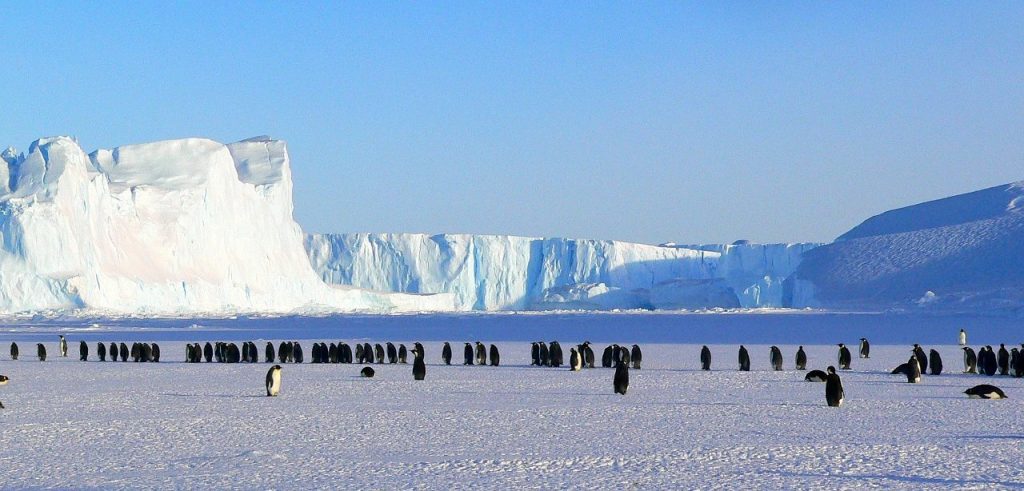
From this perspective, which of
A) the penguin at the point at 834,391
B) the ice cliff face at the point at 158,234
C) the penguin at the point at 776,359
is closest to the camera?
the penguin at the point at 834,391

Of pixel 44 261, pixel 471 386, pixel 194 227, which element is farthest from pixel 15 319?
pixel 471 386

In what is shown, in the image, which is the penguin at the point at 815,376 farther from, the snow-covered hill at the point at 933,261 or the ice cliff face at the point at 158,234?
the ice cliff face at the point at 158,234

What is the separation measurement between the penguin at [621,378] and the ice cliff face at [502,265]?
Result: 182ft

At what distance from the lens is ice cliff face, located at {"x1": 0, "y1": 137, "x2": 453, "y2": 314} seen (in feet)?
160

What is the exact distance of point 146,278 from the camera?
5356cm

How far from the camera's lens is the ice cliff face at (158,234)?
4888cm

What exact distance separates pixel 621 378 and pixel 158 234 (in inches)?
1795

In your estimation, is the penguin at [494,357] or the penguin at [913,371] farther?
the penguin at [494,357]

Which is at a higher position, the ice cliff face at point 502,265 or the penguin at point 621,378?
the ice cliff face at point 502,265

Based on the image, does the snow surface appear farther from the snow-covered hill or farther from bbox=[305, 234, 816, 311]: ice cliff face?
bbox=[305, 234, 816, 311]: ice cliff face

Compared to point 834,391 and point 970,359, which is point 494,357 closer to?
point 970,359

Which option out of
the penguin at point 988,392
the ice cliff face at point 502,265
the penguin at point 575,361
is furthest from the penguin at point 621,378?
the ice cliff face at point 502,265

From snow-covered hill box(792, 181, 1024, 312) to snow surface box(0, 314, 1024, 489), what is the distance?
3548 cm

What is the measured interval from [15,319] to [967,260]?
41874 millimetres
